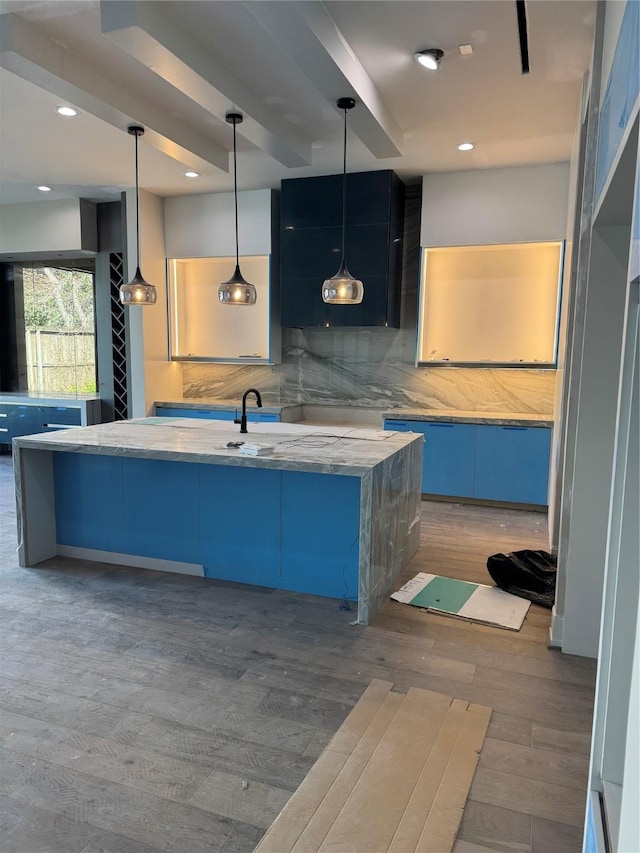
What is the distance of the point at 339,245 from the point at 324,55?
2.44 metres

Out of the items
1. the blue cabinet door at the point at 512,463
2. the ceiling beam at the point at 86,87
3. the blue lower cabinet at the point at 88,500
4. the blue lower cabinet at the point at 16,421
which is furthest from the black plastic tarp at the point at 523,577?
the blue lower cabinet at the point at 16,421

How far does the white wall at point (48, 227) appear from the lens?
19.6 ft

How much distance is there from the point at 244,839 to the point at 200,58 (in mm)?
3450

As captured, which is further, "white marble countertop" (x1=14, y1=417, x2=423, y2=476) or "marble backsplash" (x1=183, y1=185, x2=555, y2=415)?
"marble backsplash" (x1=183, y1=185, x2=555, y2=415)

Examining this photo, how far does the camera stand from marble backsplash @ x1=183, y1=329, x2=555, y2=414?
548 cm

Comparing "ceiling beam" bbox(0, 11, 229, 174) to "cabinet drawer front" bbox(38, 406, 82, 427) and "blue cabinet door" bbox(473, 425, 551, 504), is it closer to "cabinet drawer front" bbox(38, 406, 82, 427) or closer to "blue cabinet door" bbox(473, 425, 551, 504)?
"cabinet drawer front" bbox(38, 406, 82, 427)

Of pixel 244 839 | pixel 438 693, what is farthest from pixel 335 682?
pixel 244 839

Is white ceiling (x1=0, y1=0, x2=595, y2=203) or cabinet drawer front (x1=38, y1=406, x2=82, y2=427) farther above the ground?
white ceiling (x1=0, y1=0, x2=595, y2=203)

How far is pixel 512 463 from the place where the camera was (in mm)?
4992

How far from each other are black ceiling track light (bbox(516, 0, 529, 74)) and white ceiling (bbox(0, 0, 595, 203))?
0.11 ft

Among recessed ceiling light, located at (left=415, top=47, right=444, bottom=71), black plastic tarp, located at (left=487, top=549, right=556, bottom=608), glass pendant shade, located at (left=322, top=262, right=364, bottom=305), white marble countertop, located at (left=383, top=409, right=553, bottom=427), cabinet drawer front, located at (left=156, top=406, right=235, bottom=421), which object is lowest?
black plastic tarp, located at (left=487, top=549, right=556, bottom=608)

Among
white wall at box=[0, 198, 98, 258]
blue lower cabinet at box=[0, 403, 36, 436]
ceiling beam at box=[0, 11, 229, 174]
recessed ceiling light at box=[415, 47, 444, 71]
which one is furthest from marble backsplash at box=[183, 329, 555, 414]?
recessed ceiling light at box=[415, 47, 444, 71]

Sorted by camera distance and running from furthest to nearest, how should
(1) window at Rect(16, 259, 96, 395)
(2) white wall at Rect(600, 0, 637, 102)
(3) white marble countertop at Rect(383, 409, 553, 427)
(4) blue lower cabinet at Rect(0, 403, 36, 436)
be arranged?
(1) window at Rect(16, 259, 96, 395)
(4) blue lower cabinet at Rect(0, 403, 36, 436)
(3) white marble countertop at Rect(383, 409, 553, 427)
(2) white wall at Rect(600, 0, 637, 102)

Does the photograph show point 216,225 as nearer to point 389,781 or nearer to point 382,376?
point 382,376
